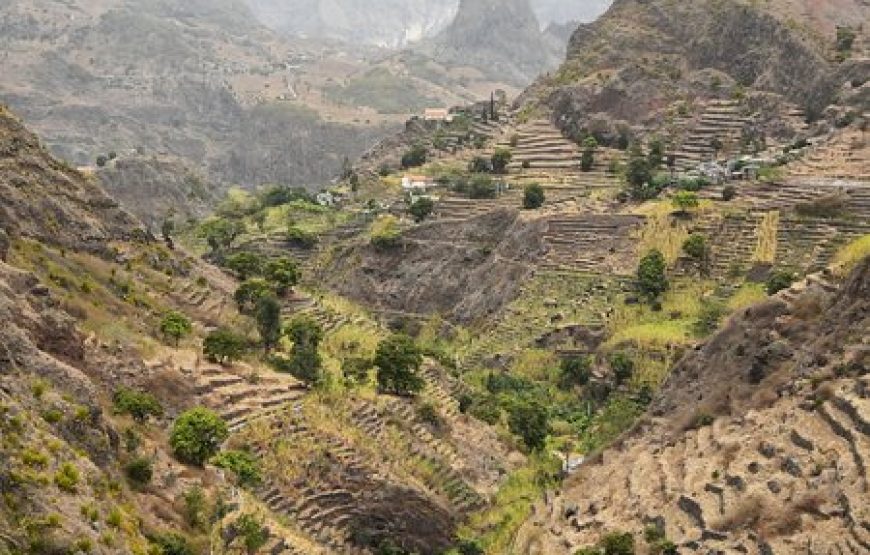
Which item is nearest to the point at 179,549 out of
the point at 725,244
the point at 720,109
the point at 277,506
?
the point at 277,506

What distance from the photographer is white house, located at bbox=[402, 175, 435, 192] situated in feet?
299

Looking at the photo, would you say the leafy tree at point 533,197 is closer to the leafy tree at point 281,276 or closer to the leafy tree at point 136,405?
the leafy tree at point 281,276

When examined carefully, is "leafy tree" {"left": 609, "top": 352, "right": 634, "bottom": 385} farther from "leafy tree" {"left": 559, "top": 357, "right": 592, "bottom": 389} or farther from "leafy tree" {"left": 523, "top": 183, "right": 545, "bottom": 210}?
"leafy tree" {"left": 523, "top": 183, "right": 545, "bottom": 210}

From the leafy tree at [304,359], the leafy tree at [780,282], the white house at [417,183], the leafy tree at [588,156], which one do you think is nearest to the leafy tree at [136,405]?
the leafy tree at [304,359]

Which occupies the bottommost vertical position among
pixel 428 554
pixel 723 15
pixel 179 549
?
pixel 428 554

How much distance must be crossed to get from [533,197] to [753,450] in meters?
46.6

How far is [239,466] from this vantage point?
1442 inches

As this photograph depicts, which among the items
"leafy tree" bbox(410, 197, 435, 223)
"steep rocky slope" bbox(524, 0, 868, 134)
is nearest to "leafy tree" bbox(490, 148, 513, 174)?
"leafy tree" bbox(410, 197, 435, 223)

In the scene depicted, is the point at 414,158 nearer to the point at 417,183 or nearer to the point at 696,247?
the point at 417,183

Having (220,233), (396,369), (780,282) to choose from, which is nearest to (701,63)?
(220,233)

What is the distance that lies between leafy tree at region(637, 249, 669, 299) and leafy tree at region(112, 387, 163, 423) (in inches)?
1398

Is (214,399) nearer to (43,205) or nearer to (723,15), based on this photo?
(43,205)

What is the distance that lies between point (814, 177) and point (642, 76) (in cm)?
2939

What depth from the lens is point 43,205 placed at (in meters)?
49.5
